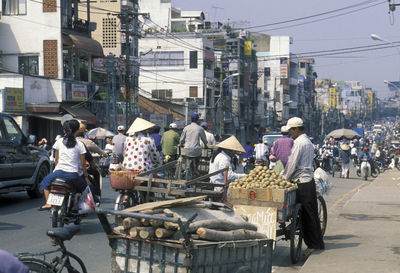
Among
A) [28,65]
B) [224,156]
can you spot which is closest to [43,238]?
[224,156]

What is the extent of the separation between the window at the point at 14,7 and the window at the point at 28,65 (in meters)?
2.83

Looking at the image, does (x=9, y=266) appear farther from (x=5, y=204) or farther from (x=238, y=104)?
(x=238, y=104)

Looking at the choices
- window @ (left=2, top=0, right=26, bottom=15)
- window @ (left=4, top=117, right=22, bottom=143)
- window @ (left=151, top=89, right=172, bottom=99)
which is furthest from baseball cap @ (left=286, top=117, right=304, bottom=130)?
window @ (left=151, top=89, right=172, bottom=99)

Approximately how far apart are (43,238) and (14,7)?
33374 millimetres

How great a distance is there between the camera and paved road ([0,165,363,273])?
900cm

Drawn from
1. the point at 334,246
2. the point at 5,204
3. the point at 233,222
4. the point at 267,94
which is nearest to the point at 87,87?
the point at 5,204

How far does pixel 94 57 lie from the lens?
1724 inches

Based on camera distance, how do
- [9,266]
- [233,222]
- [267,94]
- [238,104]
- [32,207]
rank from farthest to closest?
1. [267,94]
2. [238,104]
3. [32,207]
4. [233,222]
5. [9,266]

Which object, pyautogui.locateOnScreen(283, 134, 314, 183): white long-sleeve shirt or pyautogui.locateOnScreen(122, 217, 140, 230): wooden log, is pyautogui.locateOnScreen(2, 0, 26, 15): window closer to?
pyautogui.locateOnScreen(283, 134, 314, 183): white long-sleeve shirt

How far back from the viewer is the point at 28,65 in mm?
40938

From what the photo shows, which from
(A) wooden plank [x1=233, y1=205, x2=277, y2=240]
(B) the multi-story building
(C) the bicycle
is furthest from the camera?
(B) the multi-story building

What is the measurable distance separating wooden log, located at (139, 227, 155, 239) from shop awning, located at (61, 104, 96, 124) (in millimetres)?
33142

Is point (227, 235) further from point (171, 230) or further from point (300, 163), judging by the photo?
point (300, 163)

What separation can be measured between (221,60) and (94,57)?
3172 centimetres
